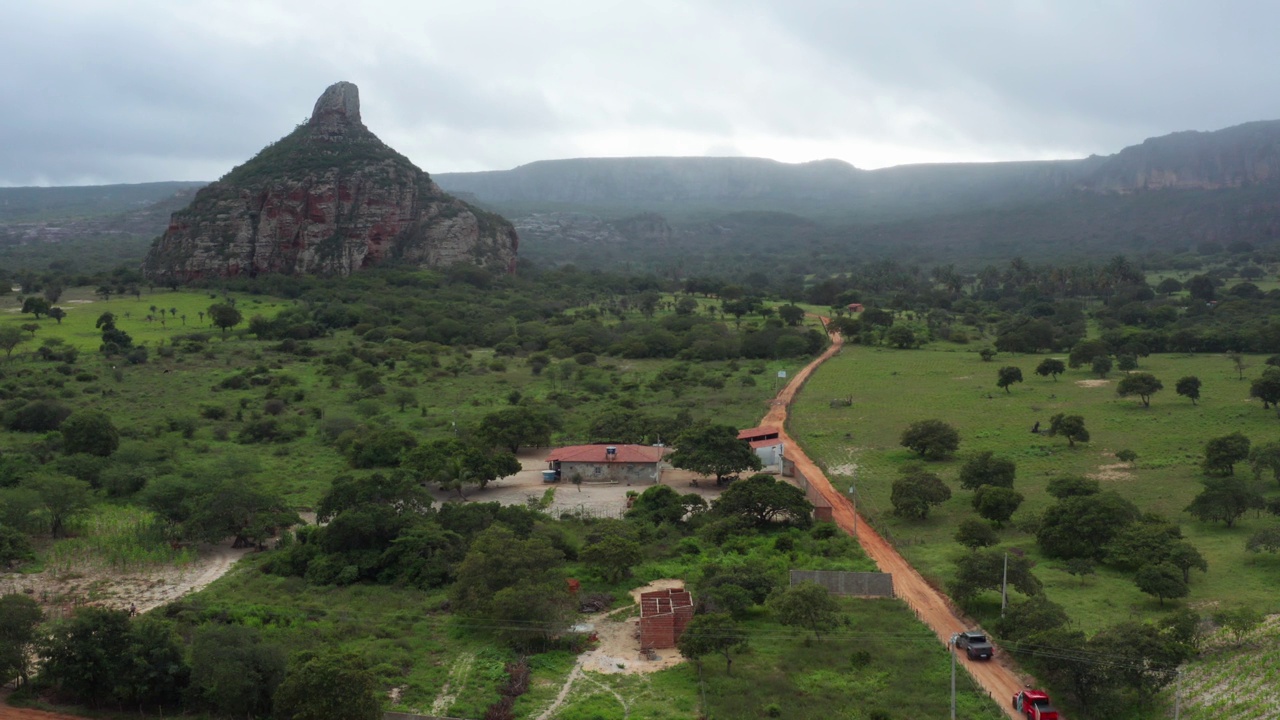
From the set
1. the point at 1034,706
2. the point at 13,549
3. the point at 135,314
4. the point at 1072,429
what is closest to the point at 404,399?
the point at 13,549

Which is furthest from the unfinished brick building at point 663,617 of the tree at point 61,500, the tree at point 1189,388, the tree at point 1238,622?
the tree at point 1189,388

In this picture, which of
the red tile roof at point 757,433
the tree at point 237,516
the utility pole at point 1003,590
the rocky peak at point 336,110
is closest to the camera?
the utility pole at point 1003,590

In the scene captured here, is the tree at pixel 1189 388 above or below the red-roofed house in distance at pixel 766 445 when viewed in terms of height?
above

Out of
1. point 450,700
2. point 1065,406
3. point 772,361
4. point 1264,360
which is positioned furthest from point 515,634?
point 1264,360

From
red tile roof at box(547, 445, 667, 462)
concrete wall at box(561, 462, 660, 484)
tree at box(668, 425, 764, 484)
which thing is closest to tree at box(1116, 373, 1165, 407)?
tree at box(668, 425, 764, 484)

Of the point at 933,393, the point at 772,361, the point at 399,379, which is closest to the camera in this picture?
the point at 933,393

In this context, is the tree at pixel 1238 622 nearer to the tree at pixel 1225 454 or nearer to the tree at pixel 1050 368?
the tree at pixel 1225 454

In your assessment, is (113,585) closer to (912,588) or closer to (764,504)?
(764,504)

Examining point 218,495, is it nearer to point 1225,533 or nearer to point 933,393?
point 1225,533
